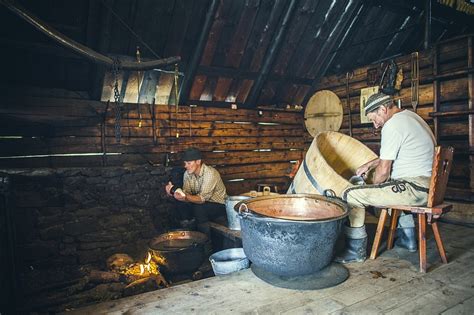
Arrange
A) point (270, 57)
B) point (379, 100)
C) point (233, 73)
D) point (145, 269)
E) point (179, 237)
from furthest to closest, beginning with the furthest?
point (233, 73) < point (270, 57) < point (179, 237) < point (145, 269) < point (379, 100)

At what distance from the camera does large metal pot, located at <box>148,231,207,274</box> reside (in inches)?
190

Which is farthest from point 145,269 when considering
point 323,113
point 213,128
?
A: point 323,113

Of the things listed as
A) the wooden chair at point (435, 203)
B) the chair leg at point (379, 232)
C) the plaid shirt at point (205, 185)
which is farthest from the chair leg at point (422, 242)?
the plaid shirt at point (205, 185)

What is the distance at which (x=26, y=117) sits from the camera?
4777 millimetres

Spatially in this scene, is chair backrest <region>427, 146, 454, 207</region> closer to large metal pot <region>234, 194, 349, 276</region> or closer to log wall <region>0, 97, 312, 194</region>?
large metal pot <region>234, 194, 349, 276</region>

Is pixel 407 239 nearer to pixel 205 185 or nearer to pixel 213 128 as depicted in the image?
pixel 205 185

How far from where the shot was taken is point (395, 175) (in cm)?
396

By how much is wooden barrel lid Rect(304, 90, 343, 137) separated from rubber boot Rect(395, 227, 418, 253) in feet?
14.6

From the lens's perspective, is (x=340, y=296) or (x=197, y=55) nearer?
(x=340, y=296)

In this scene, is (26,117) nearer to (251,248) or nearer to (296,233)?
(251,248)

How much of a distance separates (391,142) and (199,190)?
3755mm

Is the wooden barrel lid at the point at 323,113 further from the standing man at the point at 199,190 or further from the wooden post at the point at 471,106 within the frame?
the standing man at the point at 199,190

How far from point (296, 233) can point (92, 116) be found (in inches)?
194

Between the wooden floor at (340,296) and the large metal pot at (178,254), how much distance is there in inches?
59.6
